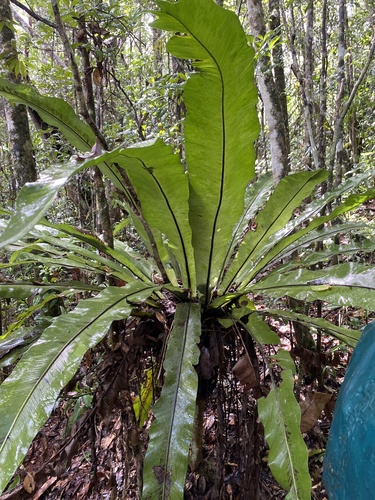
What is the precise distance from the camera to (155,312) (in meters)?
1.32

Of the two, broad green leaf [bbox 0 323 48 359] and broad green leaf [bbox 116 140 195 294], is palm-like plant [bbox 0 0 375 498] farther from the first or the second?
broad green leaf [bbox 0 323 48 359]

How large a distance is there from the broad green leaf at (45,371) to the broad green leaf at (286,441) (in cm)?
48

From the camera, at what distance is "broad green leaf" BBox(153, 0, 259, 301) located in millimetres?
869

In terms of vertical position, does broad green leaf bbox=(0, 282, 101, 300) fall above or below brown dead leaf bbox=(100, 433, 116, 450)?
above

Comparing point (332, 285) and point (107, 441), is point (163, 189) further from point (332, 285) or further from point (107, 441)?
point (107, 441)

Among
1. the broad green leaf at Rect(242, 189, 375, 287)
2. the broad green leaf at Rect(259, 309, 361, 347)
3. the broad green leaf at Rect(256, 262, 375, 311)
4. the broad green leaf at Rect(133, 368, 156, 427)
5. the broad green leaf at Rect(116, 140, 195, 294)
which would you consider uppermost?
the broad green leaf at Rect(116, 140, 195, 294)

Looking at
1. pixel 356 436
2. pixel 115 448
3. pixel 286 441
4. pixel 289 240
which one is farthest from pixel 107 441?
pixel 356 436

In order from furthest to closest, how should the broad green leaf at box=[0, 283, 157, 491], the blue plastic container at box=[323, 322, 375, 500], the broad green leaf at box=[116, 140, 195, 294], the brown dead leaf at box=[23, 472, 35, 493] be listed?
1. the brown dead leaf at box=[23, 472, 35, 493]
2. the broad green leaf at box=[116, 140, 195, 294]
3. the broad green leaf at box=[0, 283, 157, 491]
4. the blue plastic container at box=[323, 322, 375, 500]

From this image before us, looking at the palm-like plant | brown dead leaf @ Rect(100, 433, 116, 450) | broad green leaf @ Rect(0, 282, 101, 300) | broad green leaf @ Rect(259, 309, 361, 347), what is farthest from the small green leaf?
brown dead leaf @ Rect(100, 433, 116, 450)

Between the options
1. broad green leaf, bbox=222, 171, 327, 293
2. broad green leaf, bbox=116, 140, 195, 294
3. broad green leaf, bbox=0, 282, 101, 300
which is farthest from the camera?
broad green leaf, bbox=0, 282, 101, 300

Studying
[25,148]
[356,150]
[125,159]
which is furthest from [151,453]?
[356,150]

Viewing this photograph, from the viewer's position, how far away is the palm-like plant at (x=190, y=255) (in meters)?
0.85

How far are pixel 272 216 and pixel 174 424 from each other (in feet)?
2.68

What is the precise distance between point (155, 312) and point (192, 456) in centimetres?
62
